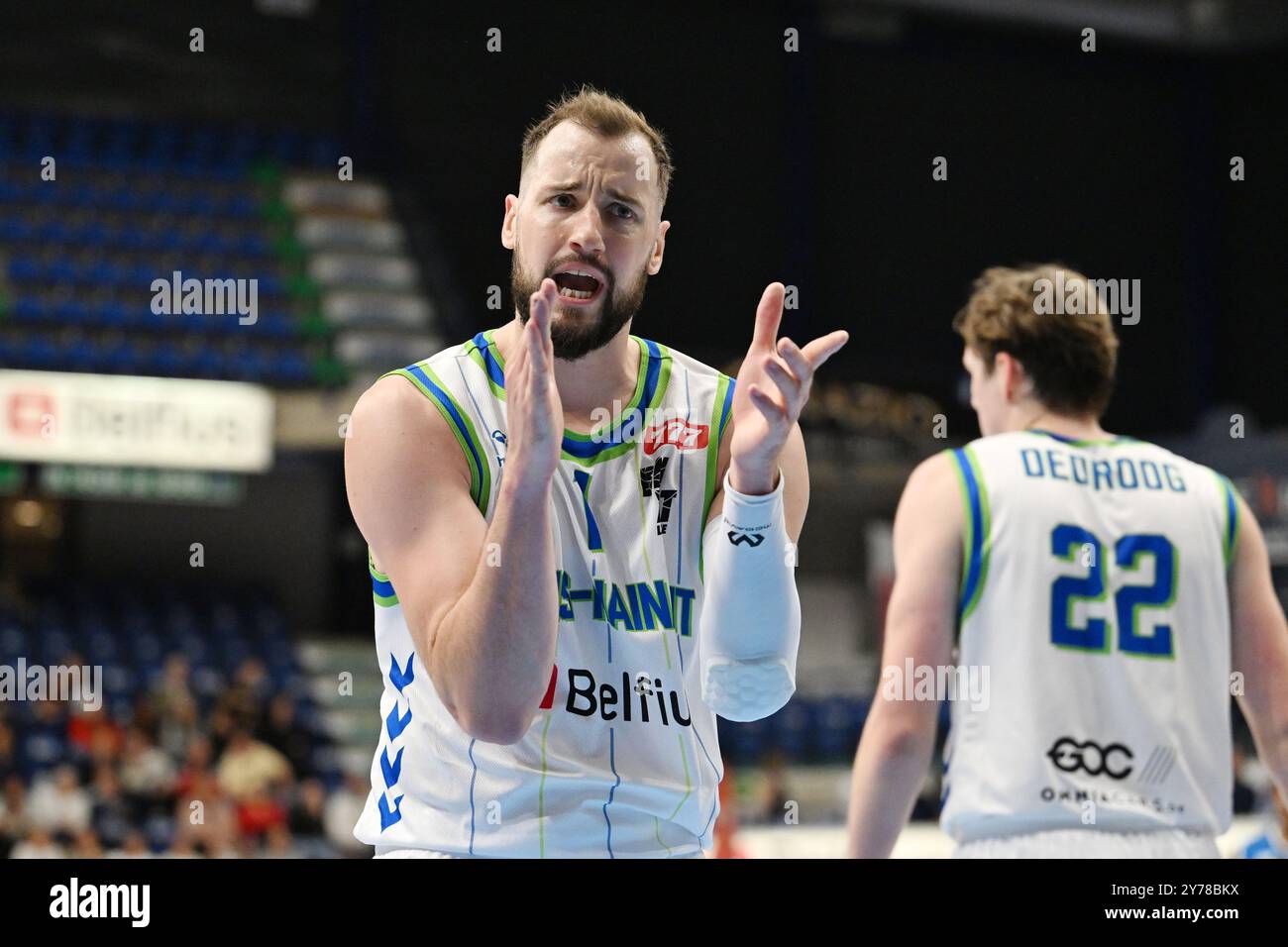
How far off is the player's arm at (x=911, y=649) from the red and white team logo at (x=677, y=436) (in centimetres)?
64

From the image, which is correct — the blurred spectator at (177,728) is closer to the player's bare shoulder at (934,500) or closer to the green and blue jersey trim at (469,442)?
the player's bare shoulder at (934,500)

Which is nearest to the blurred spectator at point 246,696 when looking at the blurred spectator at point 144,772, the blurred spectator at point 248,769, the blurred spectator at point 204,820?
the blurred spectator at point 248,769

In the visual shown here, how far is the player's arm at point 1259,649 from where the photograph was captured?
385 cm

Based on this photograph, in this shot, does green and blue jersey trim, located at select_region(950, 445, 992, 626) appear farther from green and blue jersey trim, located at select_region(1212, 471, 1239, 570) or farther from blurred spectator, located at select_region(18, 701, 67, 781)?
blurred spectator, located at select_region(18, 701, 67, 781)

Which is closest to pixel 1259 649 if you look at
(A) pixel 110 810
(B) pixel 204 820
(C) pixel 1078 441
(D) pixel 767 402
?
(C) pixel 1078 441

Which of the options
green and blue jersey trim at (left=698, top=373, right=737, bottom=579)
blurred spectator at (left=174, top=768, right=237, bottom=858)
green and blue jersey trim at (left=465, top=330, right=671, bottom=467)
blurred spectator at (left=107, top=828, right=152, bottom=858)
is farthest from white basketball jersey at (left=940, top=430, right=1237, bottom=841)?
blurred spectator at (left=174, top=768, right=237, bottom=858)

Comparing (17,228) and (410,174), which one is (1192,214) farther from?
(17,228)

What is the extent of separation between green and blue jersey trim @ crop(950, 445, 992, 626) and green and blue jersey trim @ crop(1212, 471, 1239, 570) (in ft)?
1.88

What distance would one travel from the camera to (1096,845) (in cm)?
361

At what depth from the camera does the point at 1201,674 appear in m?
3.80

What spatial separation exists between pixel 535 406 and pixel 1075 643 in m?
1.57
